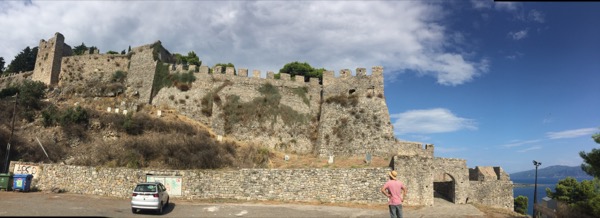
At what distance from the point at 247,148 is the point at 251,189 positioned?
8.07 m

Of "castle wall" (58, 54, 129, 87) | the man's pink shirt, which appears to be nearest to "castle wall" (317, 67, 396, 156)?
the man's pink shirt

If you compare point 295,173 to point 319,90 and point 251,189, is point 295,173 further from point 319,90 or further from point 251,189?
point 319,90

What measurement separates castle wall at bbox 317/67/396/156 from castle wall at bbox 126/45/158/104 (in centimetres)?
1810

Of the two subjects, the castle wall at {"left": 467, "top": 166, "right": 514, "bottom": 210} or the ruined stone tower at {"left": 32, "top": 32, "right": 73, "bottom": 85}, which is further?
the ruined stone tower at {"left": 32, "top": 32, "right": 73, "bottom": 85}

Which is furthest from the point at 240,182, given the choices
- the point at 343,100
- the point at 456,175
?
the point at 456,175

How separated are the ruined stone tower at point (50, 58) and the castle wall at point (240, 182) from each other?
23.3 metres

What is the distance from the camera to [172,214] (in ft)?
54.4

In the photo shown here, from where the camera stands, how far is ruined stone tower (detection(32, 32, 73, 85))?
4128 cm

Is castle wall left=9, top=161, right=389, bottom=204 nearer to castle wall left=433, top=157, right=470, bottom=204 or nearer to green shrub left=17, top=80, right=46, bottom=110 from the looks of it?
castle wall left=433, top=157, right=470, bottom=204

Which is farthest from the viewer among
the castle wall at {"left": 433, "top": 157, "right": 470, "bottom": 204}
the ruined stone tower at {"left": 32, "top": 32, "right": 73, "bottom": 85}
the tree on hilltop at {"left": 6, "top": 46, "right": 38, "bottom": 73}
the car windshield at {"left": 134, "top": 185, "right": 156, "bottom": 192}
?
the tree on hilltop at {"left": 6, "top": 46, "right": 38, "bottom": 73}

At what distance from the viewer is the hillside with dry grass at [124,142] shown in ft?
78.6

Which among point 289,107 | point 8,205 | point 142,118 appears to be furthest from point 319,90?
point 8,205

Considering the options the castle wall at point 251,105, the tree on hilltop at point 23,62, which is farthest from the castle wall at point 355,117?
the tree on hilltop at point 23,62

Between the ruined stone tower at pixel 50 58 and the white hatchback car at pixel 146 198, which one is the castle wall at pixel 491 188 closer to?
the white hatchback car at pixel 146 198
